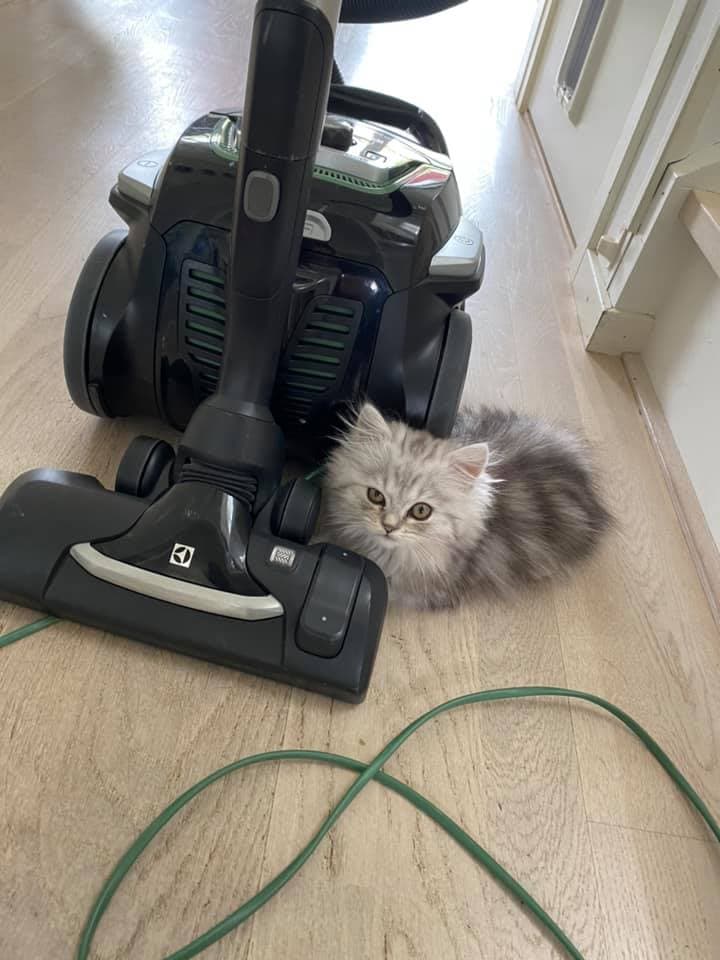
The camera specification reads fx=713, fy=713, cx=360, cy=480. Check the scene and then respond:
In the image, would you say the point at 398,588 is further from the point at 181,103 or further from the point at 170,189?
the point at 181,103

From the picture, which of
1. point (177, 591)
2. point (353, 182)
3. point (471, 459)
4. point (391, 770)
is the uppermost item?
point (353, 182)

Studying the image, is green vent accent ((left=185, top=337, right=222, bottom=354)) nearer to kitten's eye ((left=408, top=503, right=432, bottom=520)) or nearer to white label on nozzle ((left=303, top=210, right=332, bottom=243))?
white label on nozzle ((left=303, top=210, right=332, bottom=243))

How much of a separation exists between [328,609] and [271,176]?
46 centimetres

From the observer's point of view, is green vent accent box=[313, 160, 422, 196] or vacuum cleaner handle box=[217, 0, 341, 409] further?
green vent accent box=[313, 160, 422, 196]

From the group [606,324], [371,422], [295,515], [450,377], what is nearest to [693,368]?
[606,324]

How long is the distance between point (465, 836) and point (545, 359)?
105 centimetres

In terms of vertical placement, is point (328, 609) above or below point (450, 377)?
below

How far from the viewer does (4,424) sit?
3.57ft

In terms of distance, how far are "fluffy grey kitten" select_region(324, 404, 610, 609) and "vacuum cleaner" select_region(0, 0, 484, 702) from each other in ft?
0.27

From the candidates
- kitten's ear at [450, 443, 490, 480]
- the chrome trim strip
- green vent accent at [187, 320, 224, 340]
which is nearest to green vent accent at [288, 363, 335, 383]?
green vent accent at [187, 320, 224, 340]

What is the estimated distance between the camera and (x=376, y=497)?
0.96 metres

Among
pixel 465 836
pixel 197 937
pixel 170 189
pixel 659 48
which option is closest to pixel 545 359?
pixel 659 48

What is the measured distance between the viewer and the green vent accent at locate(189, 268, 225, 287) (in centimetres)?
92

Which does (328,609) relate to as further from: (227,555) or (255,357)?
(255,357)
